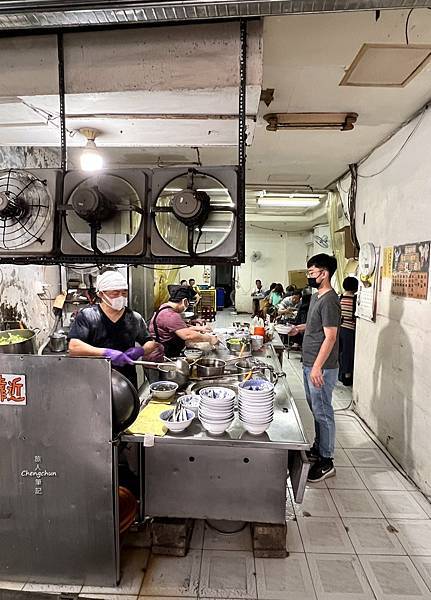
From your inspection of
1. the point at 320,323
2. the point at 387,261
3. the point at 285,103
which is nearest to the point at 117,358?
the point at 320,323

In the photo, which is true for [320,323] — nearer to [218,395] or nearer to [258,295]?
[218,395]

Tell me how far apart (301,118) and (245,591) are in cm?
327

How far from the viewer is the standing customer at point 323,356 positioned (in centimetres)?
274

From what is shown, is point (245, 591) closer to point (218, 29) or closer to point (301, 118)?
point (218, 29)

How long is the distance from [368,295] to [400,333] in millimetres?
816

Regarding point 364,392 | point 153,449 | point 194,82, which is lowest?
point 364,392

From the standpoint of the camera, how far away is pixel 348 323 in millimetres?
4812

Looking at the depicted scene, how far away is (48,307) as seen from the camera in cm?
394

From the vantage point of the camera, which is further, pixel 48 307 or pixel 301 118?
pixel 48 307

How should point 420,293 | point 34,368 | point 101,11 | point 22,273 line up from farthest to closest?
point 22,273 < point 420,293 < point 34,368 < point 101,11

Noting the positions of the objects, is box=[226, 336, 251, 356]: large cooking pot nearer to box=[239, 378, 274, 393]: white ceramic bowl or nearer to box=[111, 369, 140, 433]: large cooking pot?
box=[239, 378, 274, 393]: white ceramic bowl

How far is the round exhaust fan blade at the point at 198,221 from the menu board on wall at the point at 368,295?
243 centimetres

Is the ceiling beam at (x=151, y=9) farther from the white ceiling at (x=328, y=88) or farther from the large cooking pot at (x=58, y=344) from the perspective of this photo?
the large cooking pot at (x=58, y=344)

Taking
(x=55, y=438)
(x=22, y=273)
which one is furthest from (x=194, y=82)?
(x=22, y=273)
